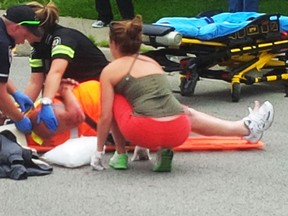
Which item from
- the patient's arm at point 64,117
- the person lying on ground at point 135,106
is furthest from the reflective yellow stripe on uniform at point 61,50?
the person lying on ground at point 135,106

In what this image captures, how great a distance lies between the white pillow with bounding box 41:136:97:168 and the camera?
629 cm

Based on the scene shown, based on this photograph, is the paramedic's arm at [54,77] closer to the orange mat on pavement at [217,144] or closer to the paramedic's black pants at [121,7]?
the orange mat on pavement at [217,144]

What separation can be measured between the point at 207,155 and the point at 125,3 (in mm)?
6706

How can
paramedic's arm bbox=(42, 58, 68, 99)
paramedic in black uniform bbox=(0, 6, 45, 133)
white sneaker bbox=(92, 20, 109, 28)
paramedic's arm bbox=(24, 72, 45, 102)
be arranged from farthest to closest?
white sneaker bbox=(92, 20, 109, 28) < paramedic's arm bbox=(24, 72, 45, 102) < paramedic's arm bbox=(42, 58, 68, 99) < paramedic in black uniform bbox=(0, 6, 45, 133)

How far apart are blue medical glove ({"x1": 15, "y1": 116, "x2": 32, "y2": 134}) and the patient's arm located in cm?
7

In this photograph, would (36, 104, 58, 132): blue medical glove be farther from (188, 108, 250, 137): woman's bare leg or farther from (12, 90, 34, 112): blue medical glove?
(188, 108, 250, 137): woman's bare leg

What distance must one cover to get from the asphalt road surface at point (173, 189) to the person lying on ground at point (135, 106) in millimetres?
213

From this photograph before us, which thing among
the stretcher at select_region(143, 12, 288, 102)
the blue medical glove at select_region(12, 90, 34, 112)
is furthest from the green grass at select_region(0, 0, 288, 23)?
the blue medical glove at select_region(12, 90, 34, 112)

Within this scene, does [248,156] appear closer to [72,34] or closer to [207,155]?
[207,155]

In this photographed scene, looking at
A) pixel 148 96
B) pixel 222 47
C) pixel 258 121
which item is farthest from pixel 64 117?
pixel 222 47

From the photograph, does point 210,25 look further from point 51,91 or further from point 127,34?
point 127,34

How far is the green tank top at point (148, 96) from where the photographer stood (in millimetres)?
6020

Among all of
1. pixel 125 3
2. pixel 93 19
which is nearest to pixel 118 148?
pixel 125 3

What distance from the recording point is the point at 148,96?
6055mm
